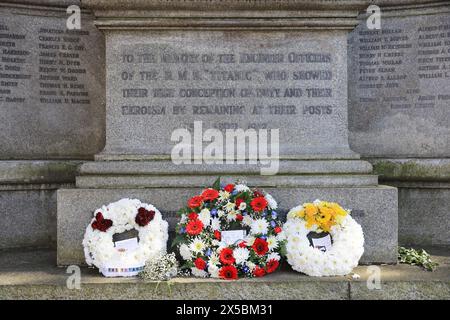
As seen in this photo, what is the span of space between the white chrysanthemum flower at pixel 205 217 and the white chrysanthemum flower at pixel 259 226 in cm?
40

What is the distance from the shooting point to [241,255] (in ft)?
16.6

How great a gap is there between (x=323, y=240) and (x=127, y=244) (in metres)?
1.81

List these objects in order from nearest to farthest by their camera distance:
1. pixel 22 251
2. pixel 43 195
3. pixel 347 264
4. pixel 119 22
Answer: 1. pixel 347 264
2. pixel 119 22
3. pixel 22 251
4. pixel 43 195

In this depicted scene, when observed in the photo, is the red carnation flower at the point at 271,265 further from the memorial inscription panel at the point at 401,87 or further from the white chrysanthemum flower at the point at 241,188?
the memorial inscription panel at the point at 401,87

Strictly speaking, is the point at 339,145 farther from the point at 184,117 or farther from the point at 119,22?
the point at 119,22

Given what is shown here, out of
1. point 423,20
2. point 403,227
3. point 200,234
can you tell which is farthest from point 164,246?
point 423,20

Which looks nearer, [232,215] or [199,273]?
[199,273]

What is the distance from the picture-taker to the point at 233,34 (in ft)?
20.2

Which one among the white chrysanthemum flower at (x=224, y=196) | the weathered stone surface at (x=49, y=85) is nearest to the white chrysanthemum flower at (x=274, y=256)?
the white chrysanthemum flower at (x=224, y=196)

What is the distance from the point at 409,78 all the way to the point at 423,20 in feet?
2.57

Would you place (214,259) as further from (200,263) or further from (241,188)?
(241,188)

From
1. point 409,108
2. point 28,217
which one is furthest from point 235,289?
point 409,108

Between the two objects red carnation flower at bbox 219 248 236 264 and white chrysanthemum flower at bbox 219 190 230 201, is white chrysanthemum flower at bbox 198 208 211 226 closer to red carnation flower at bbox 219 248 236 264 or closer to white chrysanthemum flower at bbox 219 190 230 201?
white chrysanthemum flower at bbox 219 190 230 201

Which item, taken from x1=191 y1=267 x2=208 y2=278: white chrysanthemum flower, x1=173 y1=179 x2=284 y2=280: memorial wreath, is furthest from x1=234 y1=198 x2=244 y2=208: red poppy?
x1=191 y1=267 x2=208 y2=278: white chrysanthemum flower
